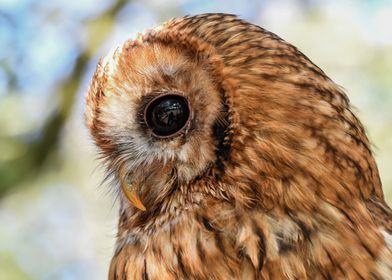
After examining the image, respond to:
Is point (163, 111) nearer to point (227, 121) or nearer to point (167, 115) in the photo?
point (167, 115)

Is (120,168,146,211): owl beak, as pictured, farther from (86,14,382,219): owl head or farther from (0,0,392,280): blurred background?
(0,0,392,280): blurred background

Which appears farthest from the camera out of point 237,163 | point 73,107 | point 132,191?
point 73,107

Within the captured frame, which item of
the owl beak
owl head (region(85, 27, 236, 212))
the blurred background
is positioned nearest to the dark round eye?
owl head (region(85, 27, 236, 212))

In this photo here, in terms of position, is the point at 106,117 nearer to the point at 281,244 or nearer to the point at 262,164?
the point at 262,164

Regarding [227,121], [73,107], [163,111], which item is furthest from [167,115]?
[73,107]

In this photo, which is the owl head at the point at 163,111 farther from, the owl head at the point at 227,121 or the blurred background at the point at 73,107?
the blurred background at the point at 73,107
